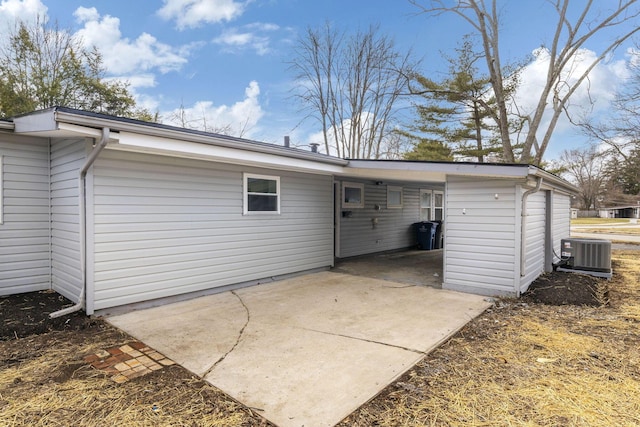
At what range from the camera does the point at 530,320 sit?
14.9ft

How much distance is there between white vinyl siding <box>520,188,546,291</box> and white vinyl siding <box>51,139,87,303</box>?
6.51 m

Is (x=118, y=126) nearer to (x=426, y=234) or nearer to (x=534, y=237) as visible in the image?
(x=534, y=237)

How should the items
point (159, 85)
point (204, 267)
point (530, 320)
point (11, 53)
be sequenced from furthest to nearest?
1. point (159, 85)
2. point (11, 53)
3. point (204, 267)
4. point (530, 320)

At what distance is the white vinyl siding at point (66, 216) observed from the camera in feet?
14.9

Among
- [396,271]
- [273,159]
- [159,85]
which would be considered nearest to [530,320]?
[396,271]

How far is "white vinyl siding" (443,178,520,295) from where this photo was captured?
18.3 ft

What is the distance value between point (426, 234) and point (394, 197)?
6.03ft

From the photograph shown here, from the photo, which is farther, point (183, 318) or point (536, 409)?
point (183, 318)

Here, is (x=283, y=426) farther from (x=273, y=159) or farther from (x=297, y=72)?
(x=297, y=72)

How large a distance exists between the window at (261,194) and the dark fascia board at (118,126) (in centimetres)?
94

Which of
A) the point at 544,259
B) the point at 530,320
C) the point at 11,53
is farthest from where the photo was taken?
the point at 11,53

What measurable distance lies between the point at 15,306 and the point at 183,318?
7.16 feet

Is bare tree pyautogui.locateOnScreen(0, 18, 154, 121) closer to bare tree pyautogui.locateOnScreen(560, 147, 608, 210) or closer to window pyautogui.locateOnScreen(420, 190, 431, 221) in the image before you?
window pyautogui.locateOnScreen(420, 190, 431, 221)

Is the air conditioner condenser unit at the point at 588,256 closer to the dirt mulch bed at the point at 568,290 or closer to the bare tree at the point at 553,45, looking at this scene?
the dirt mulch bed at the point at 568,290
